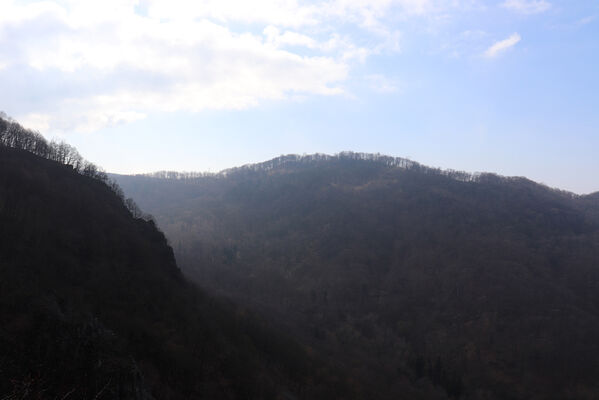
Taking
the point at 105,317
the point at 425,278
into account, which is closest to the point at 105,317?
the point at 105,317

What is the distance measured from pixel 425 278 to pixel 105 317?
10828cm

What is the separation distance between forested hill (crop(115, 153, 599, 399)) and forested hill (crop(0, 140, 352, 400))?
2595cm

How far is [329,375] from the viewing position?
185 ft

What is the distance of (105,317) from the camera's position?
29.6 meters

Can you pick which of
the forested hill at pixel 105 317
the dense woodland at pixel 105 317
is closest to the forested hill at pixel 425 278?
the dense woodland at pixel 105 317

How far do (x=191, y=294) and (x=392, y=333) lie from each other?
61.7 metres

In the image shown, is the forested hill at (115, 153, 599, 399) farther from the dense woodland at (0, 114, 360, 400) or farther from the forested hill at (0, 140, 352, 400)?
the forested hill at (0, 140, 352, 400)

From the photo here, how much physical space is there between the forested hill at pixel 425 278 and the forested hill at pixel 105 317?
2595 cm

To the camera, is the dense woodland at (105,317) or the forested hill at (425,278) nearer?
the dense woodland at (105,317)

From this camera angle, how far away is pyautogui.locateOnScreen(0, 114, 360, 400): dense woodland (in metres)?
18.3

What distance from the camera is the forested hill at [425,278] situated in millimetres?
79625

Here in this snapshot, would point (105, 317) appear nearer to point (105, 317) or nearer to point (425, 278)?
point (105, 317)

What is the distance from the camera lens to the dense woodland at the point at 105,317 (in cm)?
1831

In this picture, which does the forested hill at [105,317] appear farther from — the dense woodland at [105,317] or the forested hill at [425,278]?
the forested hill at [425,278]
